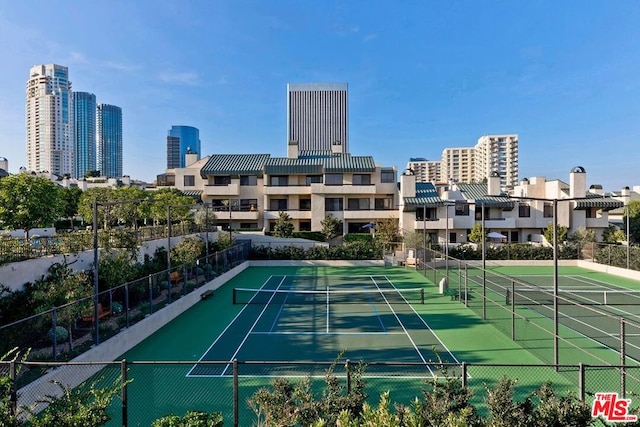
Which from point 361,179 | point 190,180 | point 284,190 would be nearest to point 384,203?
point 361,179

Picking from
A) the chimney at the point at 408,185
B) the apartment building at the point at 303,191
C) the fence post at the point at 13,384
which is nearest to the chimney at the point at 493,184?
the chimney at the point at 408,185

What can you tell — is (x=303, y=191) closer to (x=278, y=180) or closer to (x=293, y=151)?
(x=278, y=180)

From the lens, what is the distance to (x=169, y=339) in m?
14.8

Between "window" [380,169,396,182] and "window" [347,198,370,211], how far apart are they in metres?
3.24

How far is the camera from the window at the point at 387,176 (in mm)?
46344

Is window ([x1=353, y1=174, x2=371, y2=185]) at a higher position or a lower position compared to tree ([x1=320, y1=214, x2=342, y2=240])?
higher

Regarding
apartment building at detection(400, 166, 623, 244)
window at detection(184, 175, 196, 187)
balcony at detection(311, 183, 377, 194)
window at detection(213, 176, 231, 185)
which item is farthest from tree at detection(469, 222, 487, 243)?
window at detection(184, 175, 196, 187)

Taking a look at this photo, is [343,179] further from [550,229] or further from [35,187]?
[35,187]

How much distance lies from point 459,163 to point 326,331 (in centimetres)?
18754

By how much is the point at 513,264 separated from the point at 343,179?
20141 mm

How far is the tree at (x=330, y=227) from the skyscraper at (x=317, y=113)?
138325 mm

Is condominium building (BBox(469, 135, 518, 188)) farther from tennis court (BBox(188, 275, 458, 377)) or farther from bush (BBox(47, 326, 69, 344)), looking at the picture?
bush (BBox(47, 326, 69, 344))

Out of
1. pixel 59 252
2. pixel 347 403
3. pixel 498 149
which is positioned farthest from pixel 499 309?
pixel 498 149

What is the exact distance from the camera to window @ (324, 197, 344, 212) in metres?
46.0
